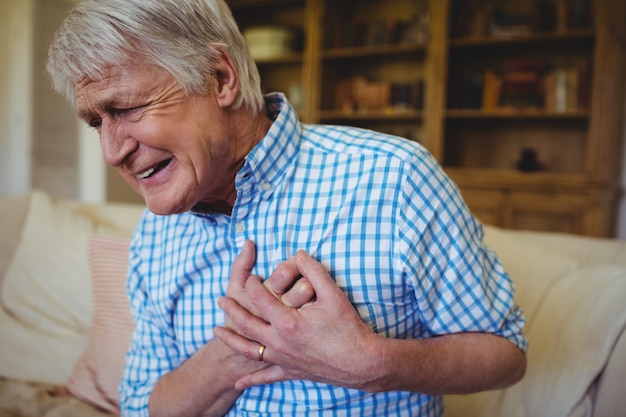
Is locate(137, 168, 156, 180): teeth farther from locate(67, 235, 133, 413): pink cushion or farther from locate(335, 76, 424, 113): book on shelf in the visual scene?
locate(335, 76, 424, 113): book on shelf

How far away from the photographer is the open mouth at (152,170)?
0.85 metres

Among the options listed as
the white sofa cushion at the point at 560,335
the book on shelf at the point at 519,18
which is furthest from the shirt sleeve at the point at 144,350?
the book on shelf at the point at 519,18

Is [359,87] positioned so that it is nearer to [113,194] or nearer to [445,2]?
[445,2]

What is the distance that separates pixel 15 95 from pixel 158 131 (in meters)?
4.63

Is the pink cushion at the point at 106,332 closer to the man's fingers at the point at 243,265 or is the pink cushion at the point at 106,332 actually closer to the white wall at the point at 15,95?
the man's fingers at the point at 243,265

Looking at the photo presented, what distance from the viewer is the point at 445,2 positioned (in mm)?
3314

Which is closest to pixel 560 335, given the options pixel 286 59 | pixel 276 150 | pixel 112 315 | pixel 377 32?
pixel 276 150

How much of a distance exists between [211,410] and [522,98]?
293 cm

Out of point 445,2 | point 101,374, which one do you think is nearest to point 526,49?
point 445,2

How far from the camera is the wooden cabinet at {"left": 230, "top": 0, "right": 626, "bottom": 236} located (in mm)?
2996

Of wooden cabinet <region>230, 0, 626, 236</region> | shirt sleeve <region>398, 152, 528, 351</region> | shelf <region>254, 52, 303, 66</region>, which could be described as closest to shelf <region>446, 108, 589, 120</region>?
wooden cabinet <region>230, 0, 626, 236</region>

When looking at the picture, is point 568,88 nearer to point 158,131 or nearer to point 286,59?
point 286,59

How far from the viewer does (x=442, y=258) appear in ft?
2.73

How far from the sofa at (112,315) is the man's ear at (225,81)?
830mm
